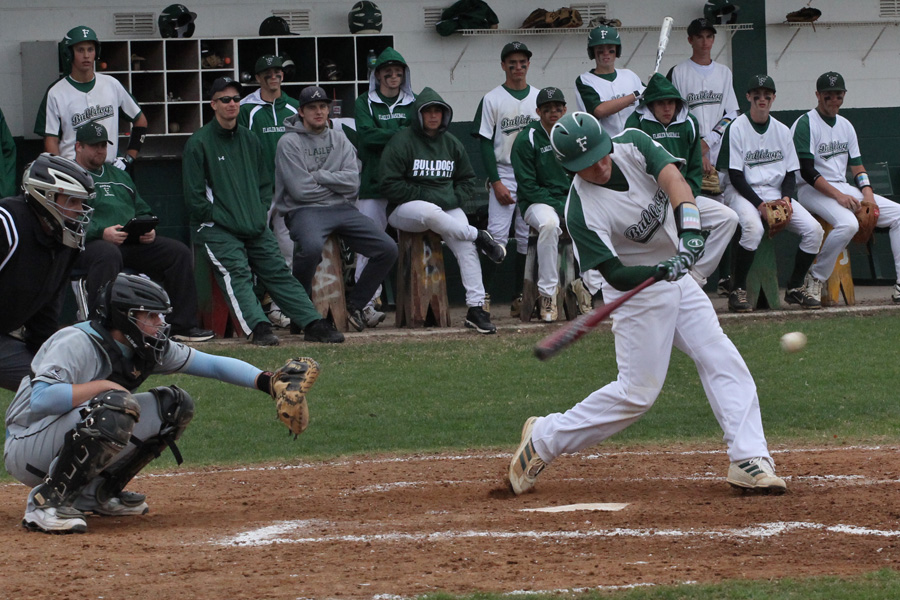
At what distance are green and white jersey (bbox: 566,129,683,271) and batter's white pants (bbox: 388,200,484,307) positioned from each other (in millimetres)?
4978

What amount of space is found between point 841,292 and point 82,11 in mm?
8249

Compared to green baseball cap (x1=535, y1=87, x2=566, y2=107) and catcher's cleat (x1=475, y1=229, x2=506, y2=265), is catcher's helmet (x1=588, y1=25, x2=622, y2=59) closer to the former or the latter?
green baseball cap (x1=535, y1=87, x2=566, y2=107)

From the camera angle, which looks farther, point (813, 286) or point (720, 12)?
point (720, 12)

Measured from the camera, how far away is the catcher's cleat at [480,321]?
10594 mm

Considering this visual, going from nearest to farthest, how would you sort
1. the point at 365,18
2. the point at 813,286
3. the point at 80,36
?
1. the point at 80,36
2. the point at 813,286
3. the point at 365,18

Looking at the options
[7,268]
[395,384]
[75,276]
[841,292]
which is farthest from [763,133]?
[7,268]

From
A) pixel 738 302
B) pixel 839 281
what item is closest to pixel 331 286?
pixel 738 302

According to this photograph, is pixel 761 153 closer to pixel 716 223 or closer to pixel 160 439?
pixel 716 223

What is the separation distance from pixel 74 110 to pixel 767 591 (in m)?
8.37

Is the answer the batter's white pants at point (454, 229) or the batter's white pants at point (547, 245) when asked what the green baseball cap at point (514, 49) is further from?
the batter's white pants at point (454, 229)

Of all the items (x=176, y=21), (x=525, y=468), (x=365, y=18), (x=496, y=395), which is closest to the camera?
(x=525, y=468)

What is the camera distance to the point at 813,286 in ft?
38.7

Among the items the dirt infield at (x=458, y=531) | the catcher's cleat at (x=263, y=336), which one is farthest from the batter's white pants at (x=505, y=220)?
the dirt infield at (x=458, y=531)

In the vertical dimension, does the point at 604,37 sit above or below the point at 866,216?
above
